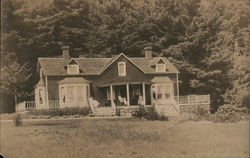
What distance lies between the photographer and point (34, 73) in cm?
427

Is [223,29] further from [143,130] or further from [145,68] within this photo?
[143,130]

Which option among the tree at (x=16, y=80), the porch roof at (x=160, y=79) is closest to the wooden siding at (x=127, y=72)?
the porch roof at (x=160, y=79)

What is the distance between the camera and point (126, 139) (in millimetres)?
3918

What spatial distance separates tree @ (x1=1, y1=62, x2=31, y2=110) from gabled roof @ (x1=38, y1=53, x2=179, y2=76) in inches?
10.7

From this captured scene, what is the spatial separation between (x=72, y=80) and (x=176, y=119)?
126cm

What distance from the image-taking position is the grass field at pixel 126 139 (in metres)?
3.61

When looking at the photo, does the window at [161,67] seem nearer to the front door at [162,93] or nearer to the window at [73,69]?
the front door at [162,93]

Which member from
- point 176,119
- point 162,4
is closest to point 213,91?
point 176,119

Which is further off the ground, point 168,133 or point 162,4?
point 162,4

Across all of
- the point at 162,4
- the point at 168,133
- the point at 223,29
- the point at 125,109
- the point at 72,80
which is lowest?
the point at 168,133

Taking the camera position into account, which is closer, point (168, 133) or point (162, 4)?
point (168, 133)

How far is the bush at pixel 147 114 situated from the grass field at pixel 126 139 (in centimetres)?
7

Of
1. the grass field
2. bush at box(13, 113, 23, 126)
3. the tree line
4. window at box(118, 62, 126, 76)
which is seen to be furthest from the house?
bush at box(13, 113, 23, 126)

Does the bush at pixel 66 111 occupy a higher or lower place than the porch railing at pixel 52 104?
lower
